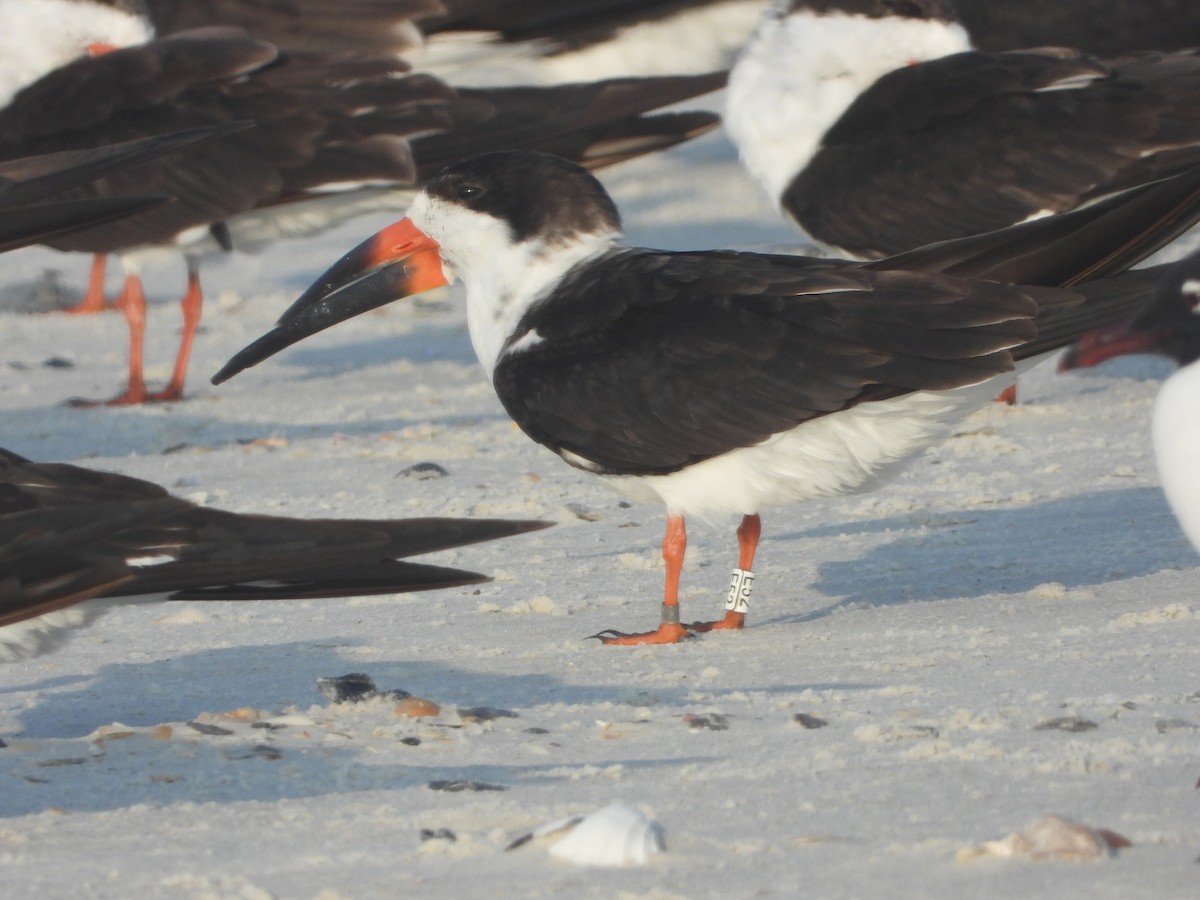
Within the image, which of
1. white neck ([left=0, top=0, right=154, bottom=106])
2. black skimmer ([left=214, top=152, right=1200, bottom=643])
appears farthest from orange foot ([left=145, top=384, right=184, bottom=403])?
black skimmer ([left=214, top=152, right=1200, bottom=643])

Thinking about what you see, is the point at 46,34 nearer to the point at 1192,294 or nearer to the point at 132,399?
the point at 132,399

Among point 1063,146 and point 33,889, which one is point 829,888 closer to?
point 33,889

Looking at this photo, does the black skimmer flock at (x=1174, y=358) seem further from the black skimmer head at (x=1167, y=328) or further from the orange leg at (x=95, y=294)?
the orange leg at (x=95, y=294)

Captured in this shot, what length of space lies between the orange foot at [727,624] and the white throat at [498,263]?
810 millimetres

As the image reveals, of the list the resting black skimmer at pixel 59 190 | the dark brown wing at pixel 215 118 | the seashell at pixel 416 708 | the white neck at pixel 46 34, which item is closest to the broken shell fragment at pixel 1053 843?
the seashell at pixel 416 708

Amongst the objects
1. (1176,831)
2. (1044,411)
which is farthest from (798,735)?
(1044,411)

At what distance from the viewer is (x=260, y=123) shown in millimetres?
7848

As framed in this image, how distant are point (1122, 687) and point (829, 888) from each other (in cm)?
117

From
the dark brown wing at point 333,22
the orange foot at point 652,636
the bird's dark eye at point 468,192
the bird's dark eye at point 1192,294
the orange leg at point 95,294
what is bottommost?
the orange leg at point 95,294

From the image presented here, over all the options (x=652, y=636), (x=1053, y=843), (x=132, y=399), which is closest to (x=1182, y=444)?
(x=1053, y=843)

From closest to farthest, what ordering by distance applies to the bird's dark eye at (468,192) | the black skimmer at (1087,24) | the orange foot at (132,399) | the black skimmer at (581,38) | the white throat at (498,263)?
the white throat at (498,263), the bird's dark eye at (468,192), the orange foot at (132,399), the black skimmer at (1087,24), the black skimmer at (581,38)

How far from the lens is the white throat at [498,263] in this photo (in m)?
4.66

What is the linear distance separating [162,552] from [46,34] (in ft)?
19.8

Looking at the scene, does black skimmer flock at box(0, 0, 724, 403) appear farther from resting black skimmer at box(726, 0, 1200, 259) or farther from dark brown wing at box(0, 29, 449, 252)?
resting black skimmer at box(726, 0, 1200, 259)
